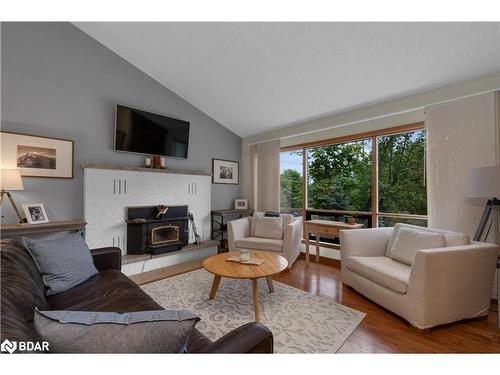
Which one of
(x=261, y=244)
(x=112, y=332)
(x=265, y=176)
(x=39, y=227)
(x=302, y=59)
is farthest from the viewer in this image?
(x=265, y=176)

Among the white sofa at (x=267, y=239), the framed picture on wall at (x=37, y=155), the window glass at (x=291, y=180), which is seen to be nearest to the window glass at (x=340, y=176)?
the window glass at (x=291, y=180)

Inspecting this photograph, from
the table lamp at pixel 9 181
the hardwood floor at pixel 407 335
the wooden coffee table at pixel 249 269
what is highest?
the table lamp at pixel 9 181

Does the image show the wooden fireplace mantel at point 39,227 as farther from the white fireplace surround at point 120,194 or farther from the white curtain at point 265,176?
the white curtain at point 265,176

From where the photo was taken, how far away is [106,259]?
220 centimetres

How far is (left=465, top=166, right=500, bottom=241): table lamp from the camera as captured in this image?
209cm

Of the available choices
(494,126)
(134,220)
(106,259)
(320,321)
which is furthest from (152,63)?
(494,126)

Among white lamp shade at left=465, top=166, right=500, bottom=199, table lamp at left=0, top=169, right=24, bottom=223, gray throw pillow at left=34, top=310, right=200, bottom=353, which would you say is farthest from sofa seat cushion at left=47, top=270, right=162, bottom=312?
white lamp shade at left=465, top=166, right=500, bottom=199

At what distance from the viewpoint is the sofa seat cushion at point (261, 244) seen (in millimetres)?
3319

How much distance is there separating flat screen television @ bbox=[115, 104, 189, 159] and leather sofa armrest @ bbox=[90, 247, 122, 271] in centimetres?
178

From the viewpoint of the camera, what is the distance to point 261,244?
338 cm

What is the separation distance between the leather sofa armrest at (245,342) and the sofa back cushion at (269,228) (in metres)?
2.71

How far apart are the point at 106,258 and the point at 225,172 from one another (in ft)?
9.83

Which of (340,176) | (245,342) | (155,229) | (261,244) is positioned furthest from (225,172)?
(245,342)

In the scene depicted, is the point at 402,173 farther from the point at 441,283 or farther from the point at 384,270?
the point at 441,283
